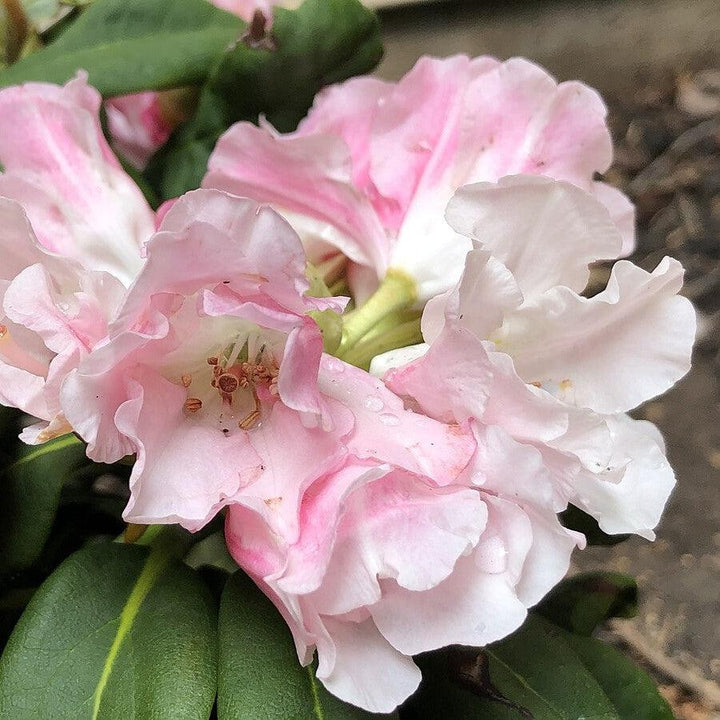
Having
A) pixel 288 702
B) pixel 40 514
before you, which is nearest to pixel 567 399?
pixel 288 702

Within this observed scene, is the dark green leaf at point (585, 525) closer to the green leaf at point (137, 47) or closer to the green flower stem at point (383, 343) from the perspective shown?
the green flower stem at point (383, 343)

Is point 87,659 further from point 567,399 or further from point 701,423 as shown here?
point 701,423

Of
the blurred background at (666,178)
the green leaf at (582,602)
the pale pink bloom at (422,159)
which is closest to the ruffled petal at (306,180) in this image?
the pale pink bloom at (422,159)

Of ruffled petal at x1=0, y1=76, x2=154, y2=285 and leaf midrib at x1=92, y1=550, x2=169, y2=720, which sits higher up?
ruffled petal at x1=0, y1=76, x2=154, y2=285

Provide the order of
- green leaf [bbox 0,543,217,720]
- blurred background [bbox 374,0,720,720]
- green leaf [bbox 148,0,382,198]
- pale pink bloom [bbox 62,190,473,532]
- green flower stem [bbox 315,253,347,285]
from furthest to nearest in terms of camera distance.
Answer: blurred background [bbox 374,0,720,720] < green leaf [bbox 148,0,382,198] < green flower stem [bbox 315,253,347,285] < green leaf [bbox 0,543,217,720] < pale pink bloom [bbox 62,190,473,532]

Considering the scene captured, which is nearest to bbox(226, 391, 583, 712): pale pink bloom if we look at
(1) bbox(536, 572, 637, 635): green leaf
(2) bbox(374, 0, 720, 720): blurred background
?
(1) bbox(536, 572, 637, 635): green leaf

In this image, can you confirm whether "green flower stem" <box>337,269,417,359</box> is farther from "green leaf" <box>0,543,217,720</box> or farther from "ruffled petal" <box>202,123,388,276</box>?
"green leaf" <box>0,543,217,720</box>
